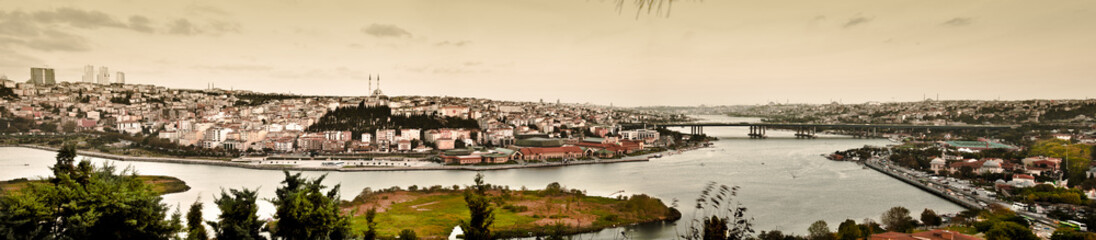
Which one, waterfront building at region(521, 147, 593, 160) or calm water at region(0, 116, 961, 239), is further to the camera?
waterfront building at region(521, 147, 593, 160)

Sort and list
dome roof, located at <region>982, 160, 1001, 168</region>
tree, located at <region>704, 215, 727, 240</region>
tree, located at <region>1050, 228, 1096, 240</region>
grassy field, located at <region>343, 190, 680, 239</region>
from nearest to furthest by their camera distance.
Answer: tree, located at <region>704, 215, 727, 240</region>
tree, located at <region>1050, 228, 1096, 240</region>
grassy field, located at <region>343, 190, 680, 239</region>
dome roof, located at <region>982, 160, 1001, 168</region>

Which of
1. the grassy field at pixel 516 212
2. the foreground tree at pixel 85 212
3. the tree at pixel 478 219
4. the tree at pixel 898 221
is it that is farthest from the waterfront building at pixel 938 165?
the foreground tree at pixel 85 212

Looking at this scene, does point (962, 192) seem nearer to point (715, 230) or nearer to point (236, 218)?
point (715, 230)

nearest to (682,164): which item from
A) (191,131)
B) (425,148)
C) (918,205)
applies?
(918,205)

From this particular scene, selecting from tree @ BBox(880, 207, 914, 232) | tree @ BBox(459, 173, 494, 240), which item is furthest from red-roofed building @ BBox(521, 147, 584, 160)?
tree @ BBox(459, 173, 494, 240)

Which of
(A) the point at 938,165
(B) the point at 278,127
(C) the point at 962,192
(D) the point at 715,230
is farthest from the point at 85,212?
(B) the point at 278,127

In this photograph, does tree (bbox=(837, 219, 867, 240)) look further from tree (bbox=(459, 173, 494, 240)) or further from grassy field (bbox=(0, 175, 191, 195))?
grassy field (bbox=(0, 175, 191, 195))

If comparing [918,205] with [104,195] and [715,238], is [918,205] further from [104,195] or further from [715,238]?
[104,195]
